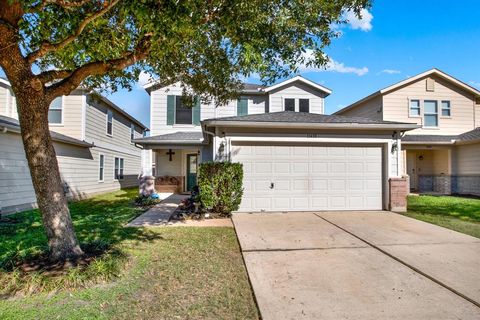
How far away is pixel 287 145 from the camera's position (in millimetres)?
9164

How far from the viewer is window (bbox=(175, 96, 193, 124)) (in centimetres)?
1516

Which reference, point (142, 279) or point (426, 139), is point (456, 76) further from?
point (142, 279)

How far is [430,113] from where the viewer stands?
15766 millimetres

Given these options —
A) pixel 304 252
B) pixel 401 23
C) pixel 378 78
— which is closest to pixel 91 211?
pixel 304 252

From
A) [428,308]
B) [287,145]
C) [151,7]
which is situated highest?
[151,7]

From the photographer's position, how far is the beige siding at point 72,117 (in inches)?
535

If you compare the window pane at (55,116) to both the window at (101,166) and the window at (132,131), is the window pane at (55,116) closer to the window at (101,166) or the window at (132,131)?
the window at (101,166)

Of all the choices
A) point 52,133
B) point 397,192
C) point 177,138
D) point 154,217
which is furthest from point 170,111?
point 397,192

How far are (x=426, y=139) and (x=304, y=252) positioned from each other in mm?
13300

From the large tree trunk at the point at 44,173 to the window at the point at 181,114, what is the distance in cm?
1105

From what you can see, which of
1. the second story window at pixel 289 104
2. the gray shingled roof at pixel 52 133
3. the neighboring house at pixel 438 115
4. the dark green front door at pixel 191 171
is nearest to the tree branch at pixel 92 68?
the gray shingled roof at pixel 52 133

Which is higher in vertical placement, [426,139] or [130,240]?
[426,139]

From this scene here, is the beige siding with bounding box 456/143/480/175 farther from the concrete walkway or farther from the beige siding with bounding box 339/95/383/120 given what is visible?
the concrete walkway

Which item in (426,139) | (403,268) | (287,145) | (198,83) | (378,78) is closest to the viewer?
(403,268)
